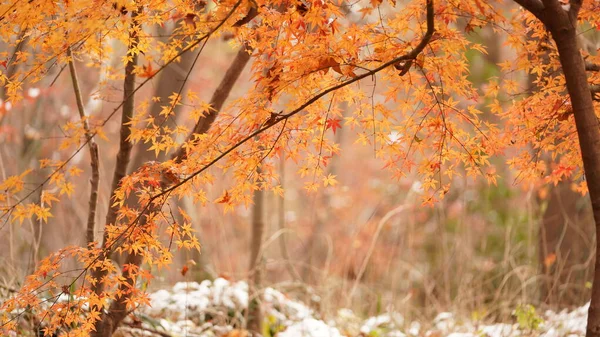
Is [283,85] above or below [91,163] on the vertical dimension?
below

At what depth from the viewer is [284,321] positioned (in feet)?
16.2

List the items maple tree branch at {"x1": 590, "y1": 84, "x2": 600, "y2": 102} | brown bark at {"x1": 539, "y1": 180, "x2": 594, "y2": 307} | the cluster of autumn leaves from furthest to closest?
1. brown bark at {"x1": 539, "y1": 180, "x2": 594, "y2": 307}
2. maple tree branch at {"x1": 590, "y1": 84, "x2": 600, "y2": 102}
3. the cluster of autumn leaves

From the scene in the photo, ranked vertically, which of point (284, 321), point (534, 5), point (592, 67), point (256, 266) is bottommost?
point (284, 321)

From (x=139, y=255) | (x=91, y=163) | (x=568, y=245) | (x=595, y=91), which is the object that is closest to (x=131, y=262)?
(x=139, y=255)

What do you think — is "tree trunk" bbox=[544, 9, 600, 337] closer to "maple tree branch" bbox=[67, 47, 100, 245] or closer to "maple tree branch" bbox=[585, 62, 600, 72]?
"maple tree branch" bbox=[585, 62, 600, 72]

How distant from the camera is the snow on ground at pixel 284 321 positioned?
14.2ft

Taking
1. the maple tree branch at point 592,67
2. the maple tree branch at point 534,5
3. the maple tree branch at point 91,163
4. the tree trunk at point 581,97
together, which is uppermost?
the maple tree branch at point 91,163

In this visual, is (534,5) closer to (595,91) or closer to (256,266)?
(595,91)

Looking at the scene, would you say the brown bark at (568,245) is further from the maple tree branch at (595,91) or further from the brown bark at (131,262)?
the brown bark at (131,262)

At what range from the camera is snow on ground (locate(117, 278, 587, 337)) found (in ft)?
14.2

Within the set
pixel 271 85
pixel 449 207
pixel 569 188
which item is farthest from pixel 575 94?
pixel 449 207

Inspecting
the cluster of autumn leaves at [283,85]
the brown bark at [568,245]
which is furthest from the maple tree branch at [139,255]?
the brown bark at [568,245]

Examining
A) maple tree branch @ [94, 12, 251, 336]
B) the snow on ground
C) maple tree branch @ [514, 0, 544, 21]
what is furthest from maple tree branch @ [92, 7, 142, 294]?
maple tree branch @ [514, 0, 544, 21]

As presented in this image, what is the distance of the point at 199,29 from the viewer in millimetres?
2852
